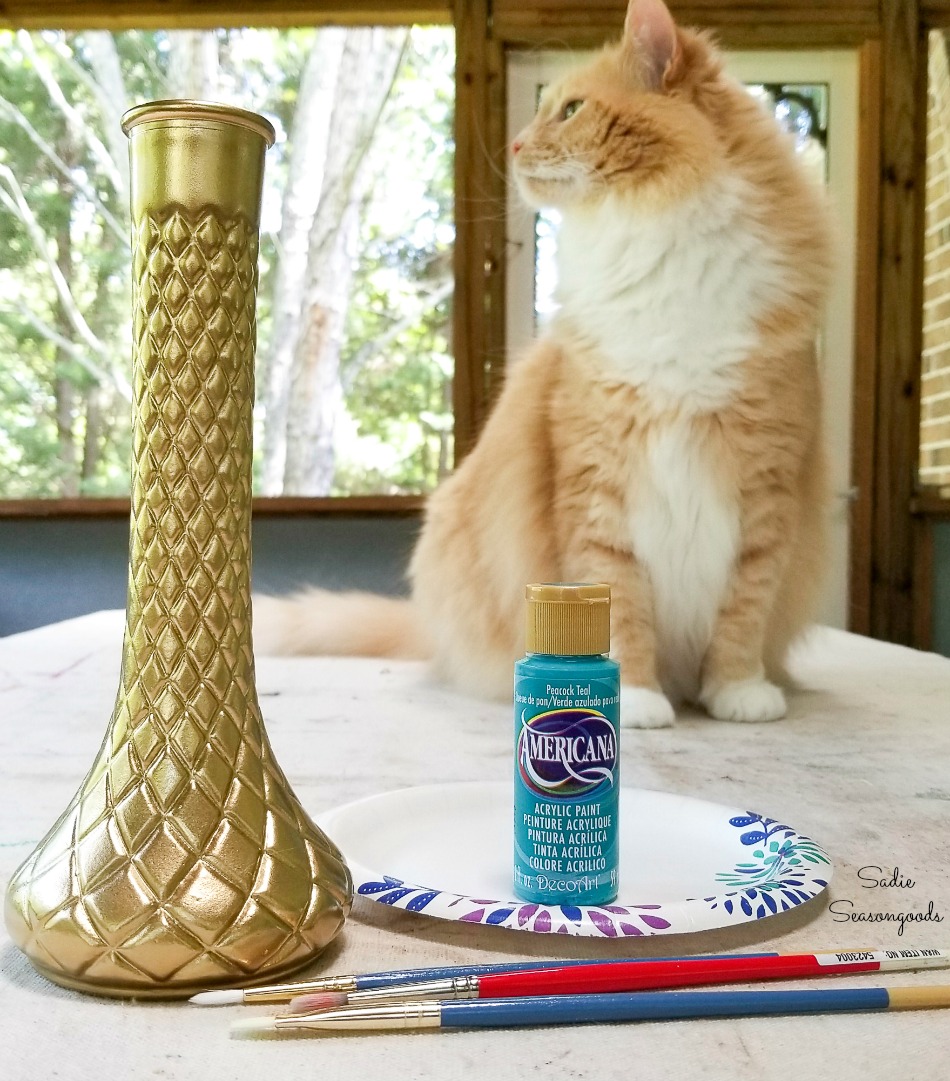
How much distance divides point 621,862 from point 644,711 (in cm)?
65

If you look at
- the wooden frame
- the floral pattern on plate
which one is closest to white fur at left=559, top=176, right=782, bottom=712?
the floral pattern on plate

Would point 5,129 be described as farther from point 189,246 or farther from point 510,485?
point 189,246

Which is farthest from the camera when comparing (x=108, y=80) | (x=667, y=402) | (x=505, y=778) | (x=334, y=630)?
(x=108, y=80)

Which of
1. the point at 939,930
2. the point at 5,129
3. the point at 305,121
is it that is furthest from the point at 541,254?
the point at 939,930

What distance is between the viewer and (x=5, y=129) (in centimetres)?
307

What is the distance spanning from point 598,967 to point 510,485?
44.7 inches

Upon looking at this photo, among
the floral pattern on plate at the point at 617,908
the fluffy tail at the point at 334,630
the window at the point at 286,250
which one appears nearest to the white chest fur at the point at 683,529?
the fluffy tail at the point at 334,630

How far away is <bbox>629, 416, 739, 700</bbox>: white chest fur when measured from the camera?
1.40m

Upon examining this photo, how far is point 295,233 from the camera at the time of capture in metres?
3.06

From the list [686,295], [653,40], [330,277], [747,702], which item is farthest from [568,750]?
[330,277]

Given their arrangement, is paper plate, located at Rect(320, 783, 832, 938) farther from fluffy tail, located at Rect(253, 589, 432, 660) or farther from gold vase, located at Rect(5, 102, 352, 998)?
fluffy tail, located at Rect(253, 589, 432, 660)

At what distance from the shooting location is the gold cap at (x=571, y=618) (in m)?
0.56

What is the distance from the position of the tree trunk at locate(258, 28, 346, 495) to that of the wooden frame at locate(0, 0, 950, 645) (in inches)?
6.3

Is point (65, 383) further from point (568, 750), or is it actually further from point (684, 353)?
point (568, 750)
